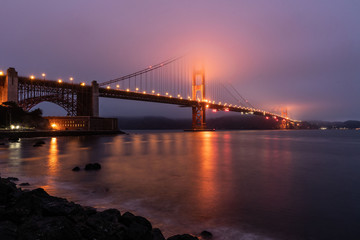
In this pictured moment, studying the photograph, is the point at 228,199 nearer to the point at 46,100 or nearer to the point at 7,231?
the point at 7,231

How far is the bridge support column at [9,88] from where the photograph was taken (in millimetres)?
45844

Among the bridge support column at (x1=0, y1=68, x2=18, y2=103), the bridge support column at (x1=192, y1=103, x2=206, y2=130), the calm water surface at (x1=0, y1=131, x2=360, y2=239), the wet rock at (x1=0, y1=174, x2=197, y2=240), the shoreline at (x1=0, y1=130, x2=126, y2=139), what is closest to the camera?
the wet rock at (x1=0, y1=174, x2=197, y2=240)

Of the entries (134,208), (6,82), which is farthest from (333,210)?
(6,82)

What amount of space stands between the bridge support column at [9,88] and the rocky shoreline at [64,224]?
5201 centimetres

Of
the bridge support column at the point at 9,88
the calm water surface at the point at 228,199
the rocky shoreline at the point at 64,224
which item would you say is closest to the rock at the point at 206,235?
the rocky shoreline at the point at 64,224

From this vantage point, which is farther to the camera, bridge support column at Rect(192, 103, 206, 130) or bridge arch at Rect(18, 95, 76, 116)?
bridge support column at Rect(192, 103, 206, 130)

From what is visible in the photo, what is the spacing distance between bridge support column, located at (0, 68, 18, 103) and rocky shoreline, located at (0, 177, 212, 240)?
2047 inches

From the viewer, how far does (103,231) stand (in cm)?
364

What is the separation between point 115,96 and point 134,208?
6340 centimetres

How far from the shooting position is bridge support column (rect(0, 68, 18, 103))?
45.8 meters

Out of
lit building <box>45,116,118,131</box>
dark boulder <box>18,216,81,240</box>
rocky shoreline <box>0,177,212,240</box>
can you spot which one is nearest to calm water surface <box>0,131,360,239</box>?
rocky shoreline <box>0,177,212,240</box>

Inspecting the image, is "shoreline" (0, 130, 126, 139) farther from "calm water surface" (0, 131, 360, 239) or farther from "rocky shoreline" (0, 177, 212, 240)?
"rocky shoreline" (0, 177, 212, 240)

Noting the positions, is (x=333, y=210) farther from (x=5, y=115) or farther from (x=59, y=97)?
(x=59, y=97)

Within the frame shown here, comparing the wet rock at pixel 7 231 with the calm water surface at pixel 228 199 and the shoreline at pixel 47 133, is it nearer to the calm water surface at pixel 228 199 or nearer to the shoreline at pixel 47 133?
the calm water surface at pixel 228 199
